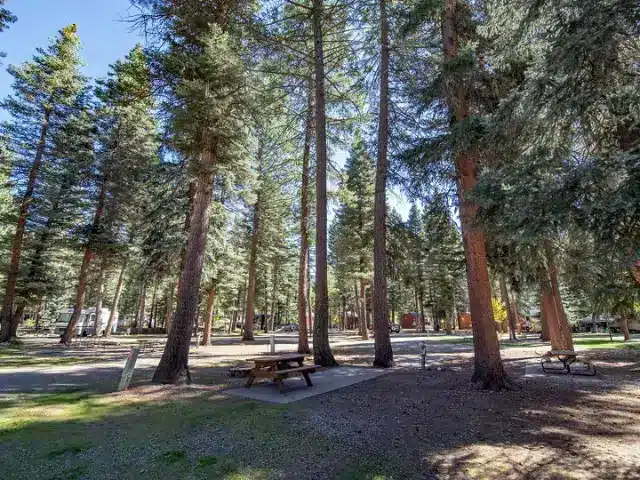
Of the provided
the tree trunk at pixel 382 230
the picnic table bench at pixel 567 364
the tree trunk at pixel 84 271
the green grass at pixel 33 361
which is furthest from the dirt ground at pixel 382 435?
the tree trunk at pixel 84 271

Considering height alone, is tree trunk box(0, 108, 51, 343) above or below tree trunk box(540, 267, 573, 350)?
above

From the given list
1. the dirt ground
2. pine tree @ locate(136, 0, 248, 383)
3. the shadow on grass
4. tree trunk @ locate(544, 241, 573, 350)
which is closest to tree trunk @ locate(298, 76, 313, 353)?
pine tree @ locate(136, 0, 248, 383)

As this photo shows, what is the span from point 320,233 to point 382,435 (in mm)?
7490

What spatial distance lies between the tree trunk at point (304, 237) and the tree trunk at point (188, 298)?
657cm

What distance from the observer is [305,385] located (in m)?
7.79

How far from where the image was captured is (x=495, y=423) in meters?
5.12

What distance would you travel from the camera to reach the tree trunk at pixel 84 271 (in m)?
18.8

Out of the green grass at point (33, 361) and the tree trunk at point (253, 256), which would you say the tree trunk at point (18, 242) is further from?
the tree trunk at point (253, 256)

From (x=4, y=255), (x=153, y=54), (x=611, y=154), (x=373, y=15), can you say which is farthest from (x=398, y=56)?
(x=4, y=255)

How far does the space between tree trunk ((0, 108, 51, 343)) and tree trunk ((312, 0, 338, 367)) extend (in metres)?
16.9

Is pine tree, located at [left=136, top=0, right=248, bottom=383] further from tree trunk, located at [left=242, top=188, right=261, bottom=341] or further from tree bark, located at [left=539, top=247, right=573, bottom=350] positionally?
tree trunk, located at [left=242, top=188, right=261, bottom=341]

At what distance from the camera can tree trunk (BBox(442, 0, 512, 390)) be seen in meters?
7.45

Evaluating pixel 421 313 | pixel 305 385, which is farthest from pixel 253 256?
pixel 421 313

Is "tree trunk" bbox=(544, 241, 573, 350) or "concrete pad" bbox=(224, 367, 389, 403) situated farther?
"tree trunk" bbox=(544, 241, 573, 350)
